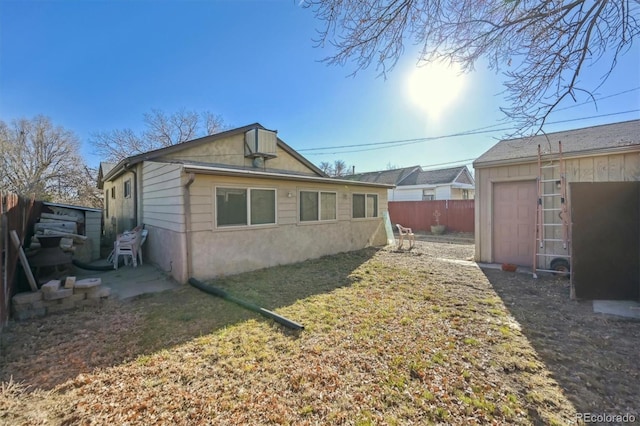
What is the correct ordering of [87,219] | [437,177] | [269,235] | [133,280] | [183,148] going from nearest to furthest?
[133,280] < [269,235] < [87,219] < [183,148] < [437,177]

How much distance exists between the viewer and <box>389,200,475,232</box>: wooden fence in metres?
13.6

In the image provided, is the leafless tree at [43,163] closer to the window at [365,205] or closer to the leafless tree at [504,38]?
the window at [365,205]

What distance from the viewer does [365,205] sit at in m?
9.27

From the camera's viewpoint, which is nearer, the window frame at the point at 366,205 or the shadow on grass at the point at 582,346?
the shadow on grass at the point at 582,346

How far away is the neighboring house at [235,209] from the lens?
538 cm

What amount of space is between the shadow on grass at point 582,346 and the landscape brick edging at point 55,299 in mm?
5970

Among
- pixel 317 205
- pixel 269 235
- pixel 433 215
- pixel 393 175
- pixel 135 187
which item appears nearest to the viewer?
pixel 269 235

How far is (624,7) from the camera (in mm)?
2959

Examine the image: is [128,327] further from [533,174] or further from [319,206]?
[533,174]

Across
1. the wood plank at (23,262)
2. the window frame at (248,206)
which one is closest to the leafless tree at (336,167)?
the window frame at (248,206)

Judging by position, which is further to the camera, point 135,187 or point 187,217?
point 135,187

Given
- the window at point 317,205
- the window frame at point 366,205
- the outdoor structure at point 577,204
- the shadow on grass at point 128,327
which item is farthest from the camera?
the window frame at point 366,205

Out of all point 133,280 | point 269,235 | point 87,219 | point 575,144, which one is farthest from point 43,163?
point 575,144

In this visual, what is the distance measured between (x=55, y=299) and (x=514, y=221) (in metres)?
9.05
